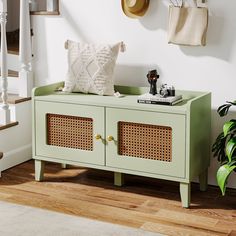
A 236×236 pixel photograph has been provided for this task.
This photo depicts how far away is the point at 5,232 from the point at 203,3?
6.07 ft

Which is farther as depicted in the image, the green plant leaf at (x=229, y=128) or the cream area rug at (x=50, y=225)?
the green plant leaf at (x=229, y=128)

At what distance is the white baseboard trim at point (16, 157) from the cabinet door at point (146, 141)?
88 cm

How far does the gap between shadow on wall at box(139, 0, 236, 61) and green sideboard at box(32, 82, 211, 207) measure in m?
0.28

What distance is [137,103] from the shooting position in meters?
3.56

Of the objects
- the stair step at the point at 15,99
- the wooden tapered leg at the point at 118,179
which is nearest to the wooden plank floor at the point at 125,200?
the wooden tapered leg at the point at 118,179

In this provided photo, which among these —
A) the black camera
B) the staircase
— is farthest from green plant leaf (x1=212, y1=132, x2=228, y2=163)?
the staircase

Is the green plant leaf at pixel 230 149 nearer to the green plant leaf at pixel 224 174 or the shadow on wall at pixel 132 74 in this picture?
the green plant leaf at pixel 224 174

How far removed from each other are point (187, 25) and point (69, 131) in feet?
3.39

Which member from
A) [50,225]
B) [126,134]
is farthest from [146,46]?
[50,225]

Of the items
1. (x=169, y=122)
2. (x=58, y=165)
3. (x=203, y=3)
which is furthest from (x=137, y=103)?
(x=58, y=165)

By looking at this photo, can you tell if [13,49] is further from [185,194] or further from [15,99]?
[185,194]

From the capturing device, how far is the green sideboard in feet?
11.3

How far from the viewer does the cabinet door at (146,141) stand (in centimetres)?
343

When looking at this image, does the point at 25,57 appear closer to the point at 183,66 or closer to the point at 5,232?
the point at 183,66
